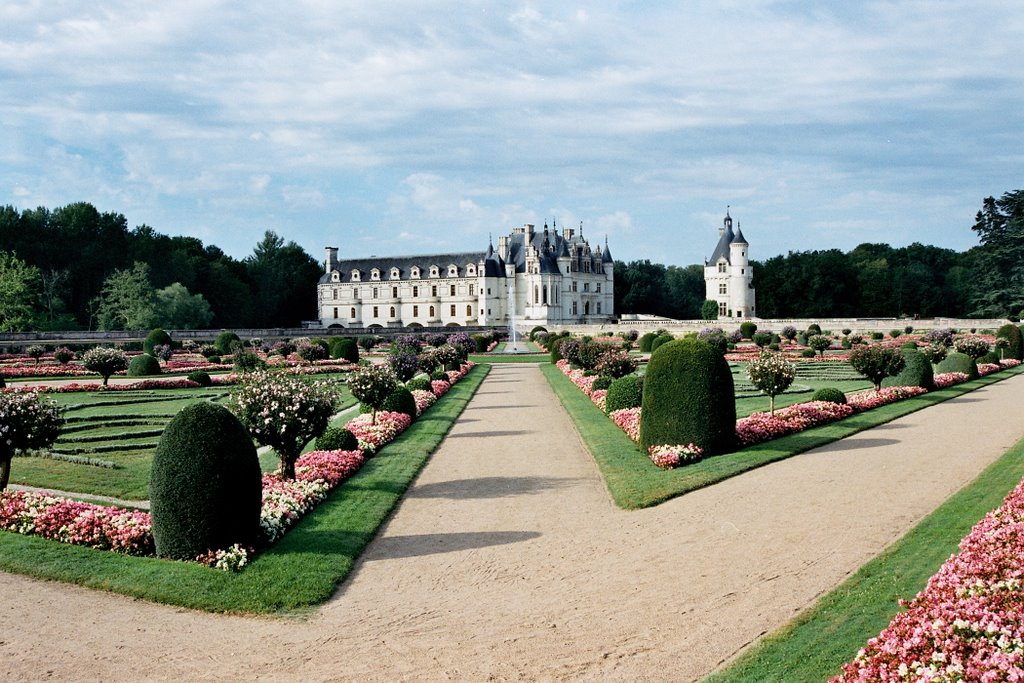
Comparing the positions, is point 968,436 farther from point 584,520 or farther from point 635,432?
point 584,520

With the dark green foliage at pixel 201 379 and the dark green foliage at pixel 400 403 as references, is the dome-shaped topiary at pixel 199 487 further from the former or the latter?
the dark green foliage at pixel 201 379

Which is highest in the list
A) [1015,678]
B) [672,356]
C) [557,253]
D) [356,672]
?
[557,253]

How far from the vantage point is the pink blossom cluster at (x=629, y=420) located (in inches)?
615

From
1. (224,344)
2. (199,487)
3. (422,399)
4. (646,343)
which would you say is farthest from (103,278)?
(199,487)

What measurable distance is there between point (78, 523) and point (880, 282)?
83720 millimetres

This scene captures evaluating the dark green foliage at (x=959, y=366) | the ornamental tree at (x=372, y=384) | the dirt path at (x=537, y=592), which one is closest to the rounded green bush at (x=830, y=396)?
the dirt path at (x=537, y=592)

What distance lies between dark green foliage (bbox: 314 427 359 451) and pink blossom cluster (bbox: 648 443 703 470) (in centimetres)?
442

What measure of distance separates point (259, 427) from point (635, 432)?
22.2 ft

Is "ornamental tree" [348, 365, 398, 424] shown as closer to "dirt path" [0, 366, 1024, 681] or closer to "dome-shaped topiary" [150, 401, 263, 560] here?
"dirt path" [0, 366, 1024, 681]

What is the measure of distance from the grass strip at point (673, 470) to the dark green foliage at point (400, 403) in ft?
10.8

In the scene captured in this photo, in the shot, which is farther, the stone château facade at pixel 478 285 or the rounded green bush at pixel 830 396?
the stone château facade at pixel 478 285

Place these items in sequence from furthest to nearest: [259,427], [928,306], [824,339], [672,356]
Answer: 1. [928,306]
2. [824,339]
3. [672,356]
4. [259,427]

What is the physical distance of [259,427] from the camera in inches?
436

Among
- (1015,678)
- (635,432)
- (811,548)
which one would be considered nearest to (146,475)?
(635,432)
